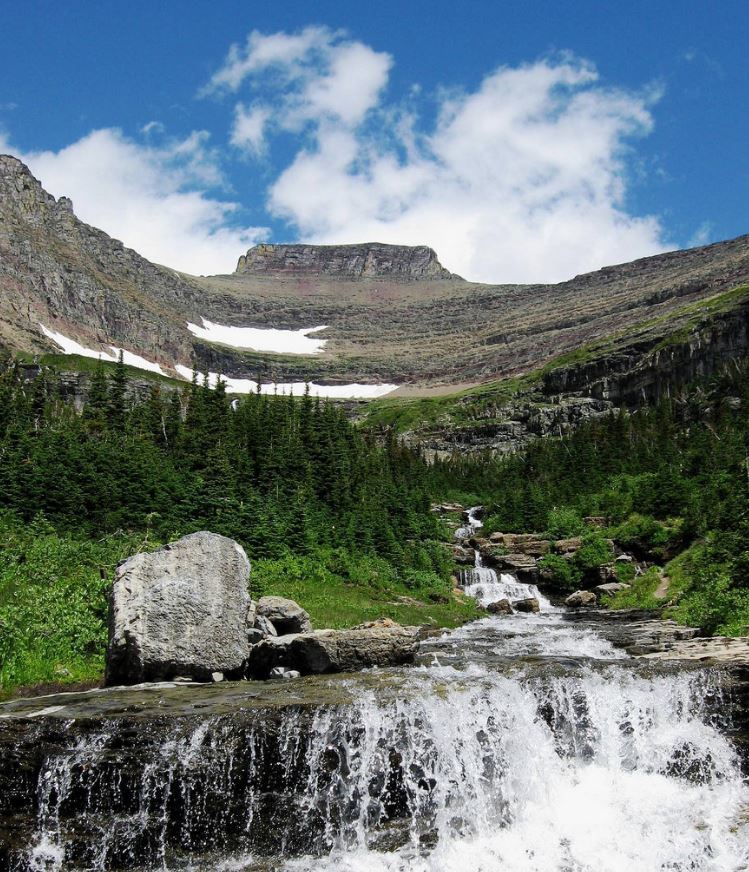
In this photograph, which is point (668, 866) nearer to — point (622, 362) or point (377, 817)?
point (377, 817)

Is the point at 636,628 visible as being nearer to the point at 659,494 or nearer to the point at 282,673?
the point at 282,673

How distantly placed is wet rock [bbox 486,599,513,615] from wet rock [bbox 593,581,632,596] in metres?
6.09

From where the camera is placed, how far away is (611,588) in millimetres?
40688

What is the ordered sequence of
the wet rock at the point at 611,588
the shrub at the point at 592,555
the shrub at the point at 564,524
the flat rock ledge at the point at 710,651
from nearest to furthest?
the flat rock ledge at the point at 710,651, the wet rock at the point at 611,588, the shrub at the point at 592,555, the shrub at the point at 564,524

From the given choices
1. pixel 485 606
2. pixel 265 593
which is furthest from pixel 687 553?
pixel 265 593

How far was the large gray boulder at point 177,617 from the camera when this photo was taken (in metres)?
19.1

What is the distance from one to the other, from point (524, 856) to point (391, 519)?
38.3 m

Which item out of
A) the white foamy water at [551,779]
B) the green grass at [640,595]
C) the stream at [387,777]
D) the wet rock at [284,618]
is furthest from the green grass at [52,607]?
the green grass at [640,595]

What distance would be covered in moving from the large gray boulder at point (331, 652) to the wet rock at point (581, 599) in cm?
2299

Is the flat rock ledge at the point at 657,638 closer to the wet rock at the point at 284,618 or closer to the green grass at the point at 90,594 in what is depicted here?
the green grass at the point at 90,594

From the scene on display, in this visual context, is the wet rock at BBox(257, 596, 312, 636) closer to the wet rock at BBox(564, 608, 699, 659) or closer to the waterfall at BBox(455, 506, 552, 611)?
the wet rock at BBox(564, 608, 699, 659)

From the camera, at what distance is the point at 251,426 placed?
70.4 m

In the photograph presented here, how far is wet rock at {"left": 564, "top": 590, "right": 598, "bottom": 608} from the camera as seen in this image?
40500 mm

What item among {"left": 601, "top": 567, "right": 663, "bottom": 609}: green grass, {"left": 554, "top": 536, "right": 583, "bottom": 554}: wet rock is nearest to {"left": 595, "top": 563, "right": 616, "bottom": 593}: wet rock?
{"left": 601, "top": 567, "right": 663, "bottom": 609}: green grass
